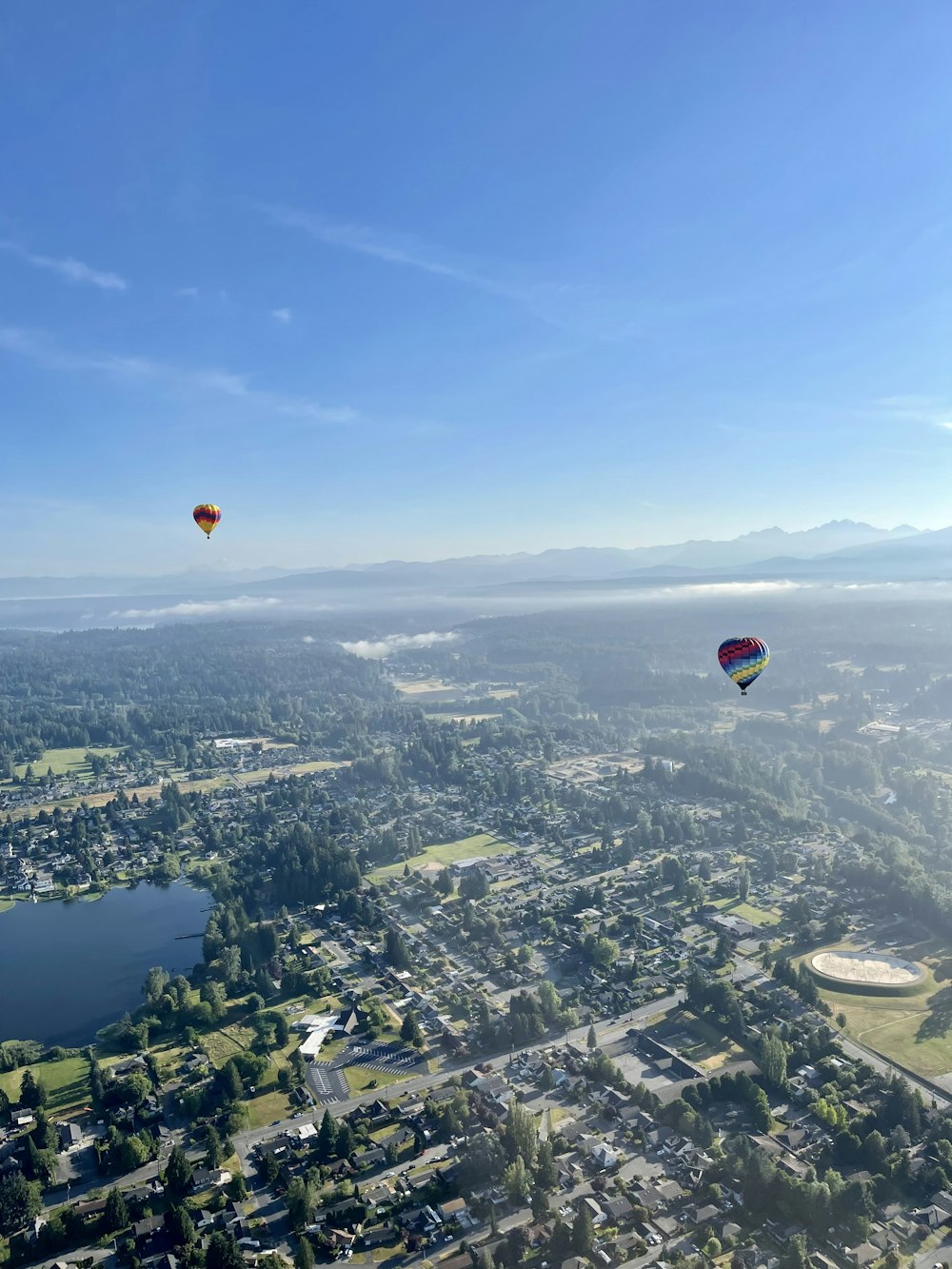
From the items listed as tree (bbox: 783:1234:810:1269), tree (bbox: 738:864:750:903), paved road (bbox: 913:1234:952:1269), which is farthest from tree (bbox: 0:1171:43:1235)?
tree (bbox: 738:864:750:903)

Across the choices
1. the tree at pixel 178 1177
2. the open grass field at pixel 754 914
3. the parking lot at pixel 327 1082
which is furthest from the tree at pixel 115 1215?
the open grass field at pixel 754 914

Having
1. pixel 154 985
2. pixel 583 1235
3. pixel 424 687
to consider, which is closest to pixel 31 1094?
pixel 154 985

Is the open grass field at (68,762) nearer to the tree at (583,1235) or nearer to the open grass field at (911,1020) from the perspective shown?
the open grass field at (911,1020)

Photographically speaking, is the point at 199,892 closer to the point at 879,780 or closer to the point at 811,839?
the point at 811,839

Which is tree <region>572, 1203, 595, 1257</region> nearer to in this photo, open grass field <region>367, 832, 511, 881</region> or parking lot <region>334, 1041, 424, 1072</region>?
parking lot <region>334, 1041, 424, 1072</region>

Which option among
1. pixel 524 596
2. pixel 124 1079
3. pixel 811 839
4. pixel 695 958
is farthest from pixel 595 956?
pixel 524 596

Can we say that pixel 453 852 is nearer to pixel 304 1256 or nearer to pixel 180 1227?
pixel 180 1227
